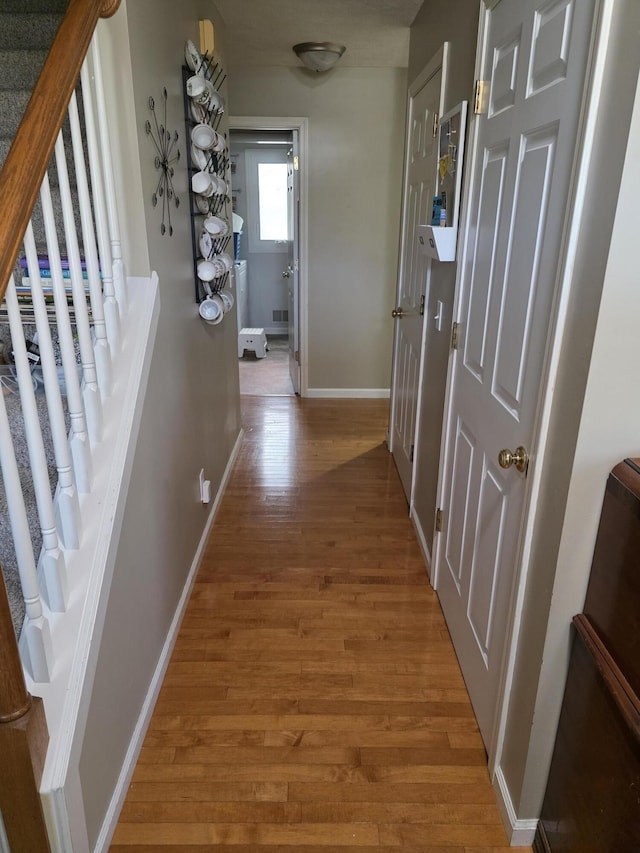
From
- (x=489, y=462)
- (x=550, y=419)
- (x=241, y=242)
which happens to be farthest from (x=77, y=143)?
(x=241, y=242)

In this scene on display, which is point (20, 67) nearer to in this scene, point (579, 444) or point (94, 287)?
point (94, 287)

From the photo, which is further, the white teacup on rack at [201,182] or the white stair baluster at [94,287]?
the white teacup on rack at [201,182]

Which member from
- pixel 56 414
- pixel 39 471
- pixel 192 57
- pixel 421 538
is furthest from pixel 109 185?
pixel 421 538

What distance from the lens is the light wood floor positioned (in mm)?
1493

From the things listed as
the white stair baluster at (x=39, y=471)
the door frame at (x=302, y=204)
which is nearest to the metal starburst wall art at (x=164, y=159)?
the white stair baluster at (x=39, y=471)

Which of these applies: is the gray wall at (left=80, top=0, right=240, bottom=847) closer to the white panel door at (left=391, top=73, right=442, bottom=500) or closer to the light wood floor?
the light wood floor

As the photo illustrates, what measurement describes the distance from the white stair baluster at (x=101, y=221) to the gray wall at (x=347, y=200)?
3.06 metres

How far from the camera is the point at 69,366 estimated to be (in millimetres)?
1263

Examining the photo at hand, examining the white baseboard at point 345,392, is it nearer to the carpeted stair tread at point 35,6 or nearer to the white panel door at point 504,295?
the white panel door at point 504,295

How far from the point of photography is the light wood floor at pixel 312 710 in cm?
149

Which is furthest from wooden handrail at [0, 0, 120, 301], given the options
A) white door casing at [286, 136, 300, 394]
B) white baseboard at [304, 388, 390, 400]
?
white baseboard at [304, 388, 390, 400]

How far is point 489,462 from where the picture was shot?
5.54ft

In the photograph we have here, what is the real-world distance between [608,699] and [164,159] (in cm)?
194

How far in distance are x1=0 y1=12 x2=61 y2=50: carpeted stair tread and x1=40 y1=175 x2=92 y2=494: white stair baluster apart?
0.94 meters
